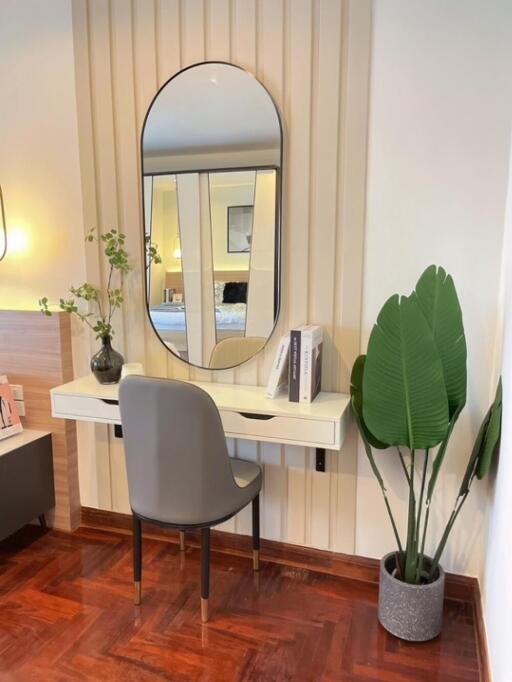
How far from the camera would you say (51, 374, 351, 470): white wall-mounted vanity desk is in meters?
1.90

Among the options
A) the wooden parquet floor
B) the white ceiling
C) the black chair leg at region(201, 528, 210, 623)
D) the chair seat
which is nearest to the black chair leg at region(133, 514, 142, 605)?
the wooden parquet floor

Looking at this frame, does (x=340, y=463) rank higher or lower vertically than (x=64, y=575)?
higher

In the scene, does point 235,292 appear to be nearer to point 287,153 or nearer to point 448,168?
point 287,153

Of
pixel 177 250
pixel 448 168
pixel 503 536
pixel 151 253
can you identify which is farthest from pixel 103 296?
pixel 503 536

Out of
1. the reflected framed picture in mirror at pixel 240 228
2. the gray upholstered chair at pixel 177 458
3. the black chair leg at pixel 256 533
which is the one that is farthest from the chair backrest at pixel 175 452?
the reflected framed picture in mirror at pixel 240 228

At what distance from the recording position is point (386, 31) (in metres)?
1.92

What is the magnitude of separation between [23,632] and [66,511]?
29.4 inches

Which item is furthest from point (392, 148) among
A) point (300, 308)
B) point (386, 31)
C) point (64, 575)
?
point (64, 575)

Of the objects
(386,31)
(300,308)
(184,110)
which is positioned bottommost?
(300,308)

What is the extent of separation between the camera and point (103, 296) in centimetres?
247

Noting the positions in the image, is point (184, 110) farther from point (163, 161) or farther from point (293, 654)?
point (293, 654)

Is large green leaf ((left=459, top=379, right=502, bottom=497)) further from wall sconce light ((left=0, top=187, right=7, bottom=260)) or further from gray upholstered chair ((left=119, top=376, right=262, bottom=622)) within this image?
wall sconce light ((left=0, top=187, right=7, bottom=260))

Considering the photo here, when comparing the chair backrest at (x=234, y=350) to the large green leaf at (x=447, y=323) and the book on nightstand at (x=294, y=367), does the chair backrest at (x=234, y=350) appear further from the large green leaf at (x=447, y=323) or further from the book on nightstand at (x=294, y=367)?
the large green leaf at (x=447, y=323)

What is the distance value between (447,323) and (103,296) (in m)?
1.57
